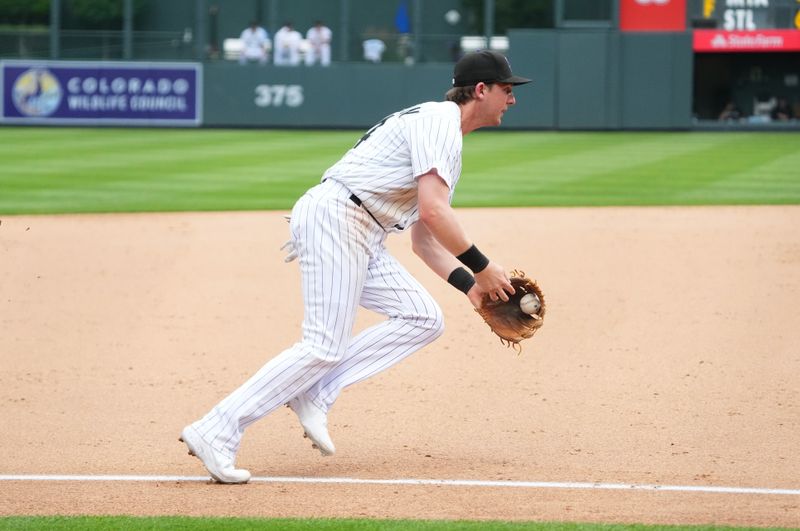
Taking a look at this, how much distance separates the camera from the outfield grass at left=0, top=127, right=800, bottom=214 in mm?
15031

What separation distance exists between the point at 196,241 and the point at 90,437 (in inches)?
243

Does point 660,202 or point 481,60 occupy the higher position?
point 481,60

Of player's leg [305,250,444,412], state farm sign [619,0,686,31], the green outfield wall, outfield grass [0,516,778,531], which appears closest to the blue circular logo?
the green outfield wall

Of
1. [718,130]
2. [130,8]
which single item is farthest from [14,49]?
[718,130]

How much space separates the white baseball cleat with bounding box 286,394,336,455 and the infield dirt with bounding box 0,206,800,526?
16 cm

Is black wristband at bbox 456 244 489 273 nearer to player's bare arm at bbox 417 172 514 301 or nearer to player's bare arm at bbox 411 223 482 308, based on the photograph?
player's bare arm at bbox 417 172 514 301

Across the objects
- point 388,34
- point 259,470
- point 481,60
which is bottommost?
point 259,470

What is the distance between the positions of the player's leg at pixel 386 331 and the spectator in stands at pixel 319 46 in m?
24.4

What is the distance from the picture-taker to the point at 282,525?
4375 millimetres

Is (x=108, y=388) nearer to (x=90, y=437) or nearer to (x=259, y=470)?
(x=90, y=437)

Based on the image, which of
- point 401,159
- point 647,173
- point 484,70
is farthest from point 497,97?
point 647,173

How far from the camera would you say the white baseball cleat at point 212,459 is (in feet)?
16.2

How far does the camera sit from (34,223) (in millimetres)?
12789

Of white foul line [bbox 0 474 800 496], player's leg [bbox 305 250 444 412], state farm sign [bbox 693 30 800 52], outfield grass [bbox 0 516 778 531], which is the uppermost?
state farm sign [bbox 693 30 800 52]
